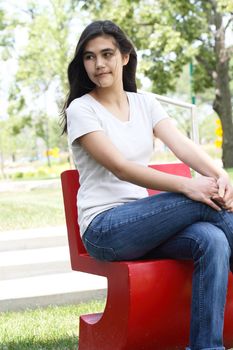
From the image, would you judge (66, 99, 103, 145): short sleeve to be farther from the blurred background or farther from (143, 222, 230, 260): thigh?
the blurred background

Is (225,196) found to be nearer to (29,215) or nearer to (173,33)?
(29,215)

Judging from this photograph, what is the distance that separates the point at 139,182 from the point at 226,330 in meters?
0.64

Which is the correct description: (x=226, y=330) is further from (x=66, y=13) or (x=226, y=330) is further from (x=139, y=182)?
(x=66, y=13)

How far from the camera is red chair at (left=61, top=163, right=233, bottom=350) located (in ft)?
7.36

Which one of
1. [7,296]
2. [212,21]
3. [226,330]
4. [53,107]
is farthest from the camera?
[53,107]

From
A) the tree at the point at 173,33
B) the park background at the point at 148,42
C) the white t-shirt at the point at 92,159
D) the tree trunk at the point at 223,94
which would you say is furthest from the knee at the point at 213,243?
the tree trunk at the point at 223,94

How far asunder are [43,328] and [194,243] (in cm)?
140

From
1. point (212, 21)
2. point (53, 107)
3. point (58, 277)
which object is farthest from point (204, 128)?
point (58, 277)

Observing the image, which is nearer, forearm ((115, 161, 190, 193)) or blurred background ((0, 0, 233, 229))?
forearm ((115, 161, 190, 193))

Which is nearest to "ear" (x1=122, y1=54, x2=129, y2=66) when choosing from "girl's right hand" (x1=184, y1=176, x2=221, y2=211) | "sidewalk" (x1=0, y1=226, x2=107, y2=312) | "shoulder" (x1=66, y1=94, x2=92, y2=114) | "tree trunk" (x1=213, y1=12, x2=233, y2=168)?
"shoulder" (x1=66, y1=94, x2=92, y2=114)

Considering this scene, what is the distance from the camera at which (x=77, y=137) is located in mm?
2412

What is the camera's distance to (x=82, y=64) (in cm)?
257

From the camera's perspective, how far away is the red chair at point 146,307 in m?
2.24

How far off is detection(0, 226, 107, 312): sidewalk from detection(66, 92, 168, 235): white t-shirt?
183 centimetres
